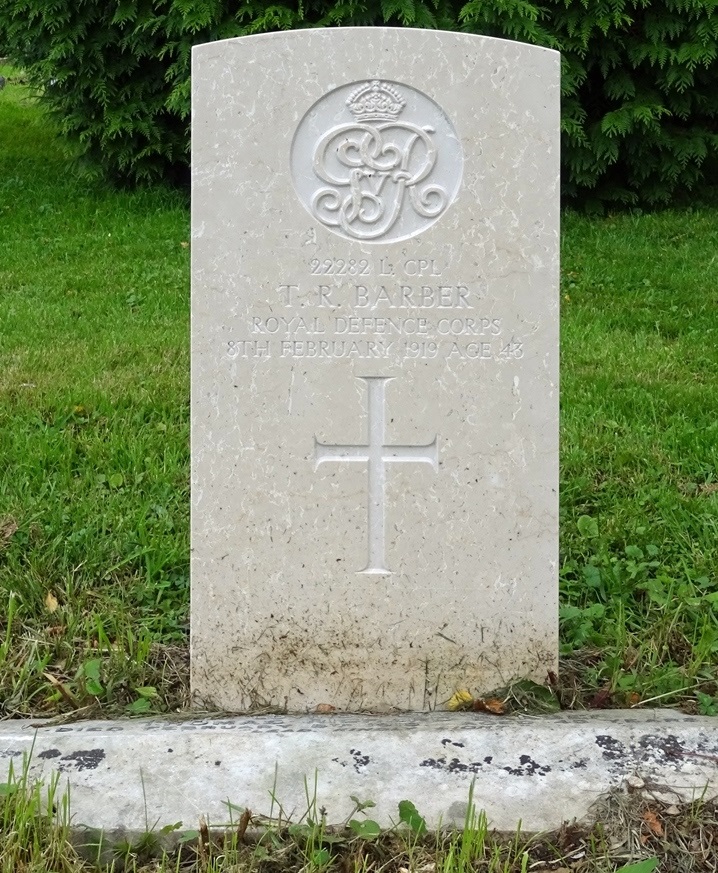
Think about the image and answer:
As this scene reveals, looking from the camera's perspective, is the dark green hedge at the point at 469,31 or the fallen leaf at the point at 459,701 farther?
the dark green hedge at the point at 469,31

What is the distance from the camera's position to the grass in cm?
285

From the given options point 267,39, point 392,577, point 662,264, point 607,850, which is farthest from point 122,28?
point 607,850

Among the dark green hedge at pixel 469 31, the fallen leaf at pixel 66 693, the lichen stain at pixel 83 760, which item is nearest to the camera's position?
the lichen stain at pixel 83 760

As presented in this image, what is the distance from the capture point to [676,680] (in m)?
2.74

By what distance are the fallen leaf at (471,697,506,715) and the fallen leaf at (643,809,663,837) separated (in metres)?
0.52

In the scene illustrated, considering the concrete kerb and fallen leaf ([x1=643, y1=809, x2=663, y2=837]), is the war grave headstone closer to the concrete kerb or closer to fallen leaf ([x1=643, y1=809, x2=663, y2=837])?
the concrete kerb

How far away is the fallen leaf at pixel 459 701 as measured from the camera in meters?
2.70

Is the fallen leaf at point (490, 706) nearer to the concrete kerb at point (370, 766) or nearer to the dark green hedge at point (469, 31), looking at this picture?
the concrete kerb at point (370, 766)

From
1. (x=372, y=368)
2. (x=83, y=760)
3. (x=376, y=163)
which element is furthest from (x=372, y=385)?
(x=83, y=760)

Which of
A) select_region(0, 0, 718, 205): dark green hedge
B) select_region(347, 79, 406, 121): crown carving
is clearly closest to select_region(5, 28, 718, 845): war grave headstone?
select_region(347, 79, 406, 121): crown carving

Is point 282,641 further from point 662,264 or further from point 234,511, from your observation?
point 662,264

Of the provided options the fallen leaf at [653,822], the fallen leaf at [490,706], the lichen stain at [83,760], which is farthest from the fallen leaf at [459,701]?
the lichen stain at [83,760]

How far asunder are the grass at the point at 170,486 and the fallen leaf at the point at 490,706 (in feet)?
0.17

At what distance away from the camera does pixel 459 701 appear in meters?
2.70
